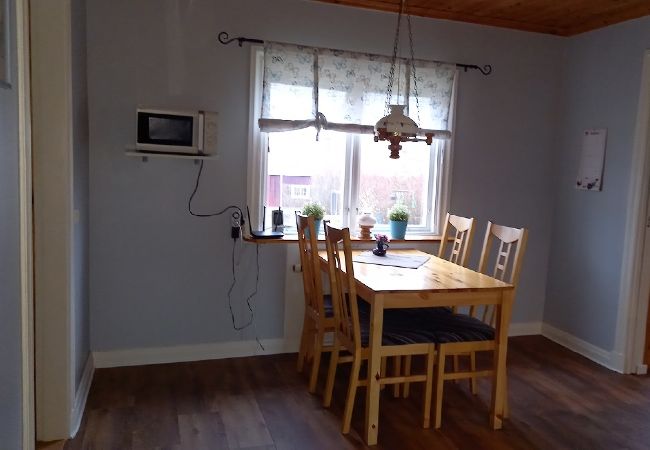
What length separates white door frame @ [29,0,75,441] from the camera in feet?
7.67

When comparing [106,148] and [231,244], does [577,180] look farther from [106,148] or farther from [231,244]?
[106,148]

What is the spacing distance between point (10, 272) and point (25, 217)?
9.7 inches

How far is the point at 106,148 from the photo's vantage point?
3.29m

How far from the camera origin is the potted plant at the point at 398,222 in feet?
12.6

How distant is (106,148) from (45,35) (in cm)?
103

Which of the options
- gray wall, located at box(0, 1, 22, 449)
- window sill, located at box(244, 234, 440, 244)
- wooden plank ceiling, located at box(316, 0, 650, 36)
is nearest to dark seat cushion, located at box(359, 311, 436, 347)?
window sill, located at box(244, 234, 440, 244)

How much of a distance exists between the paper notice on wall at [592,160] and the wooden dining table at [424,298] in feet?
4.91

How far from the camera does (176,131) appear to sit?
3240mm

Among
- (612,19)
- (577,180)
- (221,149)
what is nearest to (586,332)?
(577,180)

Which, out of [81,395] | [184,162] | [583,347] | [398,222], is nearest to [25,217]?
[81,395]

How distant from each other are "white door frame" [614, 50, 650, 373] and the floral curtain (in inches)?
48.2

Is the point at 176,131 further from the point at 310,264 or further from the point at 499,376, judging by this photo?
the point at 499,376

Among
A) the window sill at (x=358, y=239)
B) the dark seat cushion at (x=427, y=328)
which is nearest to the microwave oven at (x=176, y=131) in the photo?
the window sill at (x=358, y=239)

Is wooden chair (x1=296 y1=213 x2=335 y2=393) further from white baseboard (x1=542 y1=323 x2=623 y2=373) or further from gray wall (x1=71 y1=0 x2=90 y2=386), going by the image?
white baseboard (x1=542 y1=323 x2=623 y2=373)
